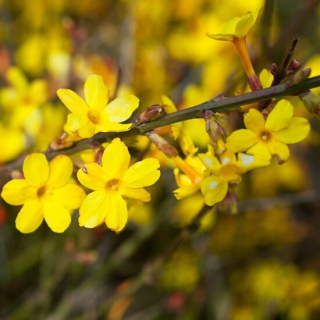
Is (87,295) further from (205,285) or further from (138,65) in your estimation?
(138,65)

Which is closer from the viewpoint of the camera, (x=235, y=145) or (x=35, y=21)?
(x=235, y=145)

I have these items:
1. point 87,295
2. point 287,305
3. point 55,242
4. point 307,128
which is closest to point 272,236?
point 287,305

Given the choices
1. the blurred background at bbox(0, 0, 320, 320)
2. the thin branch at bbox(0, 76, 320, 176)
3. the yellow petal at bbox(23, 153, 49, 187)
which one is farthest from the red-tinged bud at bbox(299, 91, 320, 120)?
the blurred background at bbox(0, 0, 320, 320)

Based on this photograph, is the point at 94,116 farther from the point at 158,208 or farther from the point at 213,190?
the point at 158,208

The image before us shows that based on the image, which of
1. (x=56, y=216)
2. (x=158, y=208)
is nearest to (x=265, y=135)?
(x=56, y=216)

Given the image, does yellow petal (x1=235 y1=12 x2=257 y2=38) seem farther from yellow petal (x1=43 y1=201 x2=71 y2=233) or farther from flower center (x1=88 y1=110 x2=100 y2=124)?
yellow petal (x1=43 y1=201 x2=71 y2=233)

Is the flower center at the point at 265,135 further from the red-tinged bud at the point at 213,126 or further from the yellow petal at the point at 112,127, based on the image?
the yellow petal at the point at 112,127

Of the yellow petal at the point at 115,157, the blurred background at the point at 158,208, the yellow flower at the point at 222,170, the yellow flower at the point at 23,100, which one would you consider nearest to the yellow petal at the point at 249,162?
the yellow flower at the point at 222,170
